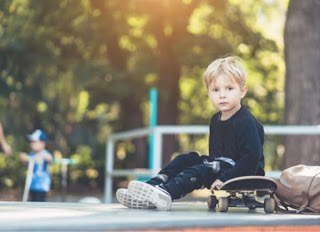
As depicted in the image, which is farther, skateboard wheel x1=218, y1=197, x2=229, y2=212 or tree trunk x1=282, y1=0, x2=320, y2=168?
tree trunk x1=282, y1=0, x2=320, y2=168

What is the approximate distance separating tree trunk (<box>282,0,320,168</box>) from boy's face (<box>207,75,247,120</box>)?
16.4 feet

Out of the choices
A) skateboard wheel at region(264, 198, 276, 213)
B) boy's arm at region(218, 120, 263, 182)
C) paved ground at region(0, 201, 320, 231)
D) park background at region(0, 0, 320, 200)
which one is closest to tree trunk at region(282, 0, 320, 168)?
park background at region(0, 0, 320, 200)

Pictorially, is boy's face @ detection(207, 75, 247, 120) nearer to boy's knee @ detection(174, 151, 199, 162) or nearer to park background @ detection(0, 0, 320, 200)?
boy's knee @ detection(174, 151, 199, 162)

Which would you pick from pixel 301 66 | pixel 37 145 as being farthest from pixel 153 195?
pixel 301 66

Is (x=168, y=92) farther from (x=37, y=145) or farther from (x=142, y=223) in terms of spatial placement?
(x=142, y=223)

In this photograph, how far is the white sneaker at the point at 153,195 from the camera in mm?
4102

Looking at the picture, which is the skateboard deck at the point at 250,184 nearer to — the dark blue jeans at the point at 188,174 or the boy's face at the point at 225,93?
the dark blue jeans at the point at 188,174

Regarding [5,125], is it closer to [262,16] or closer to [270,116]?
[270,116]

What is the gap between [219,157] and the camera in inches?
178

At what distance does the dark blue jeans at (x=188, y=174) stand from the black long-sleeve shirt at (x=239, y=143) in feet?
0.32

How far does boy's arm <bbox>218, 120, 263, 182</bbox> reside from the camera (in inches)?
168

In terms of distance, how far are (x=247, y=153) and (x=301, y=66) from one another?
18.3 feet

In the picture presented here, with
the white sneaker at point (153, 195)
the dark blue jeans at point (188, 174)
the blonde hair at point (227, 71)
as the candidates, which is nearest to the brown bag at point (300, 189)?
the dark blue jeans at point (188, 174)

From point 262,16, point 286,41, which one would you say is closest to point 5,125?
point 286,41
